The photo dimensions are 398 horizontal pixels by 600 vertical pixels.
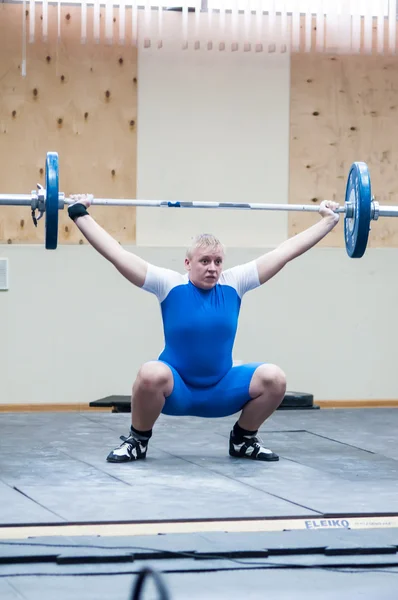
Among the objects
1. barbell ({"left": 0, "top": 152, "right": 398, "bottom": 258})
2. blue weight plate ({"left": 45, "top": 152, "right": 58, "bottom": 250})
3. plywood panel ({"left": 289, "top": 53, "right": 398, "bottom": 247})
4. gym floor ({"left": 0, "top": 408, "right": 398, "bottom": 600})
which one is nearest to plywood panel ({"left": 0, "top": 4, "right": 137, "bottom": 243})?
plywood panel ({"left": 289, "top": 53, "right": 398, "bottom": 247})

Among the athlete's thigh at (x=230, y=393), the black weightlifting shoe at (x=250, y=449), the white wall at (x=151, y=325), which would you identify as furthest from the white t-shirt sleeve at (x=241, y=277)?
the white wall at (x=151, y=325)

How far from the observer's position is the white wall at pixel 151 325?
6016 mm

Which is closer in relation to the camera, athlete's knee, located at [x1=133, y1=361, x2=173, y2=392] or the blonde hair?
athlete's knee, located at [x1=133, y1=361, x2=173, y2=392]

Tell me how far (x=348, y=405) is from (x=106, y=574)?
3908mm

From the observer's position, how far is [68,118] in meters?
6.08

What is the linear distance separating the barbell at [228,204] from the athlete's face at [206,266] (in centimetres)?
23

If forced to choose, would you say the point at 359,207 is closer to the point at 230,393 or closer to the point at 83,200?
the point at 230,393

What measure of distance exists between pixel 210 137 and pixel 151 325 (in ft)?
3.87

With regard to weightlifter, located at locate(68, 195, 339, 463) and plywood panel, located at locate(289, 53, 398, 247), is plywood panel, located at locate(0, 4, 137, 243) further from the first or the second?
weightlifter, located at locate(68, 195, 339, 463)

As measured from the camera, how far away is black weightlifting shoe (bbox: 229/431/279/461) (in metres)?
4.30

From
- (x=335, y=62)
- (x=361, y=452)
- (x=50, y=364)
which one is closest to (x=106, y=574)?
(x=361, y=452)

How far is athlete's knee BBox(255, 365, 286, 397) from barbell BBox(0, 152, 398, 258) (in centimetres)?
68

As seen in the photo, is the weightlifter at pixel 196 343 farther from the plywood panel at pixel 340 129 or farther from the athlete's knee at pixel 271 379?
the plywood panel at pixel 340 129

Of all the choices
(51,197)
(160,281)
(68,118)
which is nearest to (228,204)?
(160,281)
